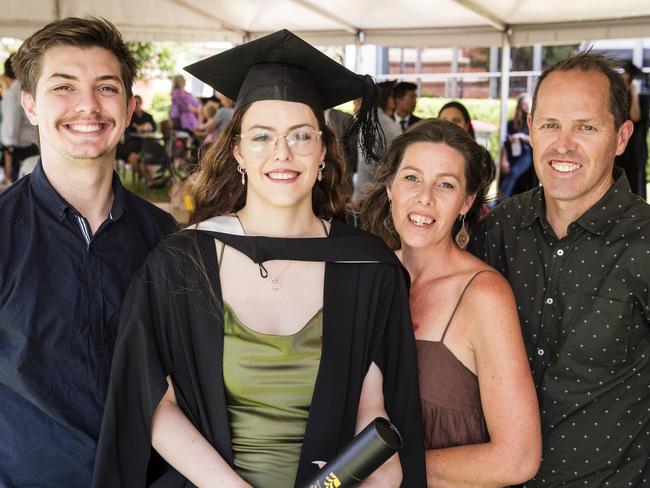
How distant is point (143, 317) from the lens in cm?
203

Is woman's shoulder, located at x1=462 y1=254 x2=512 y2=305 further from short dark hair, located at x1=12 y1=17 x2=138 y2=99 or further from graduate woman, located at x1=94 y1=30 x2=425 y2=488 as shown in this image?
short dark hair, located at x1=12 y1=17 x2=138 y2=99

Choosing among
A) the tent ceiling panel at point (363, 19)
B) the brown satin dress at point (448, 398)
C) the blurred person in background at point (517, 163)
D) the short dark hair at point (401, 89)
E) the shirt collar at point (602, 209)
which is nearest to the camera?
the brown satin dress at point (448, 398)

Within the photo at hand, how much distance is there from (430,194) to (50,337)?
1.15 m

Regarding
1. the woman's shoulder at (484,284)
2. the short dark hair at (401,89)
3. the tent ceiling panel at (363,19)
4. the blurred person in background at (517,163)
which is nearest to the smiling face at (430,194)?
the woman's shoulder at (484,284)

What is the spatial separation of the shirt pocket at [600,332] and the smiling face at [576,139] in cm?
31

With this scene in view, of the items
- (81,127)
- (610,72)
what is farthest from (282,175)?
(610,72)

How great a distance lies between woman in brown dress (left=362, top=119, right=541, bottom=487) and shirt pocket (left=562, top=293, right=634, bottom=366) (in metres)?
0.24

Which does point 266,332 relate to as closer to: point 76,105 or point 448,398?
point 448,398

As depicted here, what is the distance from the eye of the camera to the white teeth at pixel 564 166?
96.6 inches

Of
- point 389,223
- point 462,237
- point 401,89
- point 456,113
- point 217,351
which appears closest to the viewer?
point 217,351

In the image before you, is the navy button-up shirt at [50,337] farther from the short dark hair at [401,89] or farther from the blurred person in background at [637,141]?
the blurred person in background at [637,141]

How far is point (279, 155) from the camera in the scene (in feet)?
6.81

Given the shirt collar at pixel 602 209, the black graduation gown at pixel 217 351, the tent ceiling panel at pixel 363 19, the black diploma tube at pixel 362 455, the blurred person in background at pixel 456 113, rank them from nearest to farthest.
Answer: the black diploma tube at pixel 362 455, the black graduation gown at pixel 217 351, the shirt collar at pixel 602 209, the tent ceiling panel at pixel 363 19, the blurred person in background at pixel 456 113

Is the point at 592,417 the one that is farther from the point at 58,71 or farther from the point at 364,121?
the point at 58,71
